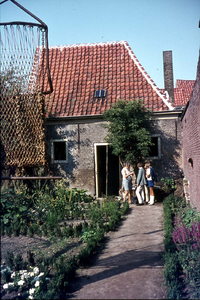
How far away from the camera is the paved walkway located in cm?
445

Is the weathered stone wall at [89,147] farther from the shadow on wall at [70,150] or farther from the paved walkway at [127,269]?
the paved walkway at [127,269]

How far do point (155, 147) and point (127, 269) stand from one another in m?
8.51

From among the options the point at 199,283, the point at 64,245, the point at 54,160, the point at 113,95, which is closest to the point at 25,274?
the point at 64,245

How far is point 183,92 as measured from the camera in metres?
24.8

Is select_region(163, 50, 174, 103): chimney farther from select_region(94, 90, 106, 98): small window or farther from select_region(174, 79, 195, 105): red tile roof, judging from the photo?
select_region(174, 79, 195, 105): red tile roof

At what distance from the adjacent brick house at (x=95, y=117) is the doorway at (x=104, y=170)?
0.04 metres

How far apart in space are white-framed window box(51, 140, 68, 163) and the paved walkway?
646 centimetres

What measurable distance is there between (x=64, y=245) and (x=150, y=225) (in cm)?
270

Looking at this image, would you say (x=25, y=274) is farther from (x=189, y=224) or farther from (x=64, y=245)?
(x=189, y=224)

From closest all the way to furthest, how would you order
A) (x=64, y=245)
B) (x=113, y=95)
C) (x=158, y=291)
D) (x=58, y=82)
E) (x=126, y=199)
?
(x=158, y=291)
(x=64, y=245)
(x=126, y=199)
(x=113, y=95)
(x=58, y=82)

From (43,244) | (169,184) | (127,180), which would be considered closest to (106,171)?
(127,180)

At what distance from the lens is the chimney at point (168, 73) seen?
17734 millimetres

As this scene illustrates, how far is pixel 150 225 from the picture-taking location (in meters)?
8.21

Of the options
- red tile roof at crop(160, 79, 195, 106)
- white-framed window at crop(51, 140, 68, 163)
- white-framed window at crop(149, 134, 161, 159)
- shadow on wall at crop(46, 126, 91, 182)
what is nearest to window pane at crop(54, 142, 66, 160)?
white-framed window at crop(51, 140, 68, 163)
